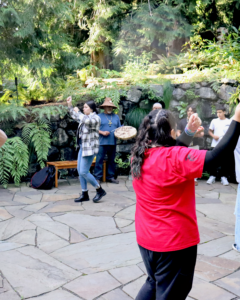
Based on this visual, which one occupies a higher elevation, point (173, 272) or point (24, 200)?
point (173, 272)

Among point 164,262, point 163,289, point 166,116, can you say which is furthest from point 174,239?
point 166,116

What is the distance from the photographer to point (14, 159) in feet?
23.4

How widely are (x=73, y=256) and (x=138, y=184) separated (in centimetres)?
205

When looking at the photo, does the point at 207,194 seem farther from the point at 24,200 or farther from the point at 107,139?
the point at 24,200

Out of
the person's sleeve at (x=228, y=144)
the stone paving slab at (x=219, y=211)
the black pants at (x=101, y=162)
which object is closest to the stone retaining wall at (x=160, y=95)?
the black pants at (x=101, y=162)

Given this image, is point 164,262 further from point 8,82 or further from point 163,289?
point 8,82

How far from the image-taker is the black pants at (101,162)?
25.2 feet

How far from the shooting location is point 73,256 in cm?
378

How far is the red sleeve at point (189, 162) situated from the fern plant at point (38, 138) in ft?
19.3

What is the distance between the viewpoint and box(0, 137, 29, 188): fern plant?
697 cm

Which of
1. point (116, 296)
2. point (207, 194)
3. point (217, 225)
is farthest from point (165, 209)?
point (207, 194)

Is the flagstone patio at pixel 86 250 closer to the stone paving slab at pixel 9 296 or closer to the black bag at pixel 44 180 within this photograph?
the stone paving slab at pixel 9 296

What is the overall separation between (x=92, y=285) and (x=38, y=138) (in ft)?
15.8

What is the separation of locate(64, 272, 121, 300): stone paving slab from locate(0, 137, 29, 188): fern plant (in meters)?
4.23
